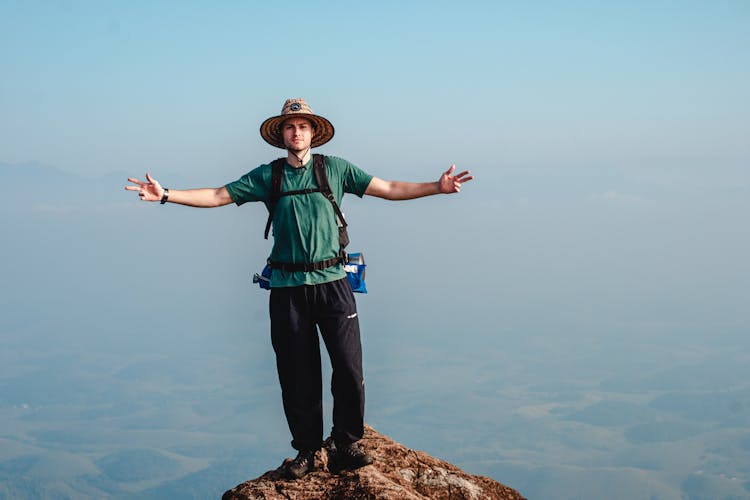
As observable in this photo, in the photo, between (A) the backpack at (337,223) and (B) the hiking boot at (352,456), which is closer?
(A) the backpack at (337,223)

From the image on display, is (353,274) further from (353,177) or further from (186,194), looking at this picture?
(186,194)

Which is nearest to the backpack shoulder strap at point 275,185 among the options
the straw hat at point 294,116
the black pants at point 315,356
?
the straw hat at point 294,116

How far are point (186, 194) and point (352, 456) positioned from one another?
11.5 feet

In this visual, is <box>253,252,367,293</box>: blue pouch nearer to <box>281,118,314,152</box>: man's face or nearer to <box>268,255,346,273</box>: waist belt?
<box>268,255,346,273</box>: waist belt

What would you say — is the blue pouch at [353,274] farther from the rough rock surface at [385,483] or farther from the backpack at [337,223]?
the rough rock surface at [385,483]

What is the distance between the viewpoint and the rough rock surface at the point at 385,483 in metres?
8.18

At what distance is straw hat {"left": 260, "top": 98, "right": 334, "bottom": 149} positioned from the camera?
27.3 ft

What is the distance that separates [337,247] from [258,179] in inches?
44.9

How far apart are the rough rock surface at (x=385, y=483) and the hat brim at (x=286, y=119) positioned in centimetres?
367

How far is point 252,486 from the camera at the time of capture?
861cm

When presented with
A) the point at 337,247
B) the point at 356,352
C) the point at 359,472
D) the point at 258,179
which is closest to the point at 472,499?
the point at 359,472

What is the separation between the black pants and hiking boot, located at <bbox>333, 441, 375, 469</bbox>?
0.28 ft

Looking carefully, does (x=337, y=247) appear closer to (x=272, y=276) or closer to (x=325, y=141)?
(x=272, y=276)

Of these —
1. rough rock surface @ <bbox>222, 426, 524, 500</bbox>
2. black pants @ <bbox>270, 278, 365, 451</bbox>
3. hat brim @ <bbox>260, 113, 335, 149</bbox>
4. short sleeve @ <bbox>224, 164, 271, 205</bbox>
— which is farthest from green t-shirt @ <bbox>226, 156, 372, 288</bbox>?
rough rock surface @ <bbox>222, 426, 524, 500</bbox>
